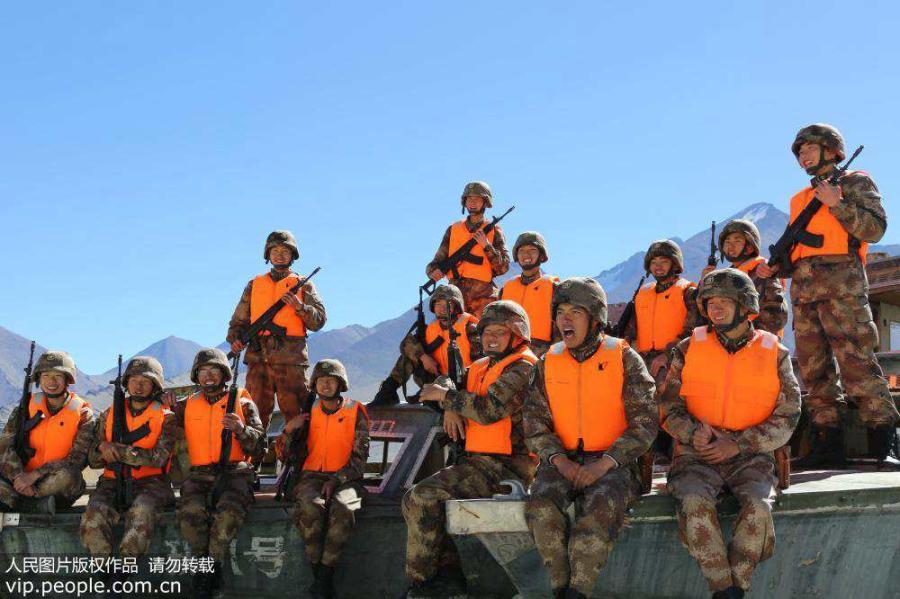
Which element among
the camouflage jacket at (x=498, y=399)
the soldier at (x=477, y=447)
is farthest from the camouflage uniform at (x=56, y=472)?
the camouflage jacket at (x=498, y=399)

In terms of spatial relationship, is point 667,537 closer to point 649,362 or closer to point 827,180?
point 649,362

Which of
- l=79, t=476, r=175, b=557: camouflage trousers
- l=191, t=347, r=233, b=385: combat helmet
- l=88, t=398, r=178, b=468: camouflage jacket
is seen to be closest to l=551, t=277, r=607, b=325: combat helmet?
l=191, t=347, r=233, b=385: combat helmet

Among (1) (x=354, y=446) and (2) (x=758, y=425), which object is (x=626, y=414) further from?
(1) (x=354, y=446)

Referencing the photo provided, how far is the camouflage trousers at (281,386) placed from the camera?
976 cm

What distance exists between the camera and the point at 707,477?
5465 millimetres

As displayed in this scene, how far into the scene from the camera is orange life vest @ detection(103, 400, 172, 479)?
26.3 feet

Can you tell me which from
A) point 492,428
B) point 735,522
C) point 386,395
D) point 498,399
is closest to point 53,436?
point 386,395

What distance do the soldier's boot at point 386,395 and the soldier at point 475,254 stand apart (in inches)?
75.3

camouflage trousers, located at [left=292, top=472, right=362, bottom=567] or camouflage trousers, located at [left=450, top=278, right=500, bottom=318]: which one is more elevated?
camouflage trousers, located at [left=450, top=278, right=500, bottom=318]

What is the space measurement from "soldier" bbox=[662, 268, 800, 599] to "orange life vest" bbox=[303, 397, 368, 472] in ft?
9.92

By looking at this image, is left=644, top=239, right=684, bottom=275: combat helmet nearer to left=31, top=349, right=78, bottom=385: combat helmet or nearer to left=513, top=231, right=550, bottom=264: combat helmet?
left=513, top=231, right=550, bottom=264: combat helmet

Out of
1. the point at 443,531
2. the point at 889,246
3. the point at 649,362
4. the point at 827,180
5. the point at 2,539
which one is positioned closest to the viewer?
the point at 443,531

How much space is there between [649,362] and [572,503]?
281cm

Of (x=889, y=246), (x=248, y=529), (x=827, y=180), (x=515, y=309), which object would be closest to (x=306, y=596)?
(x=248, y=529)
